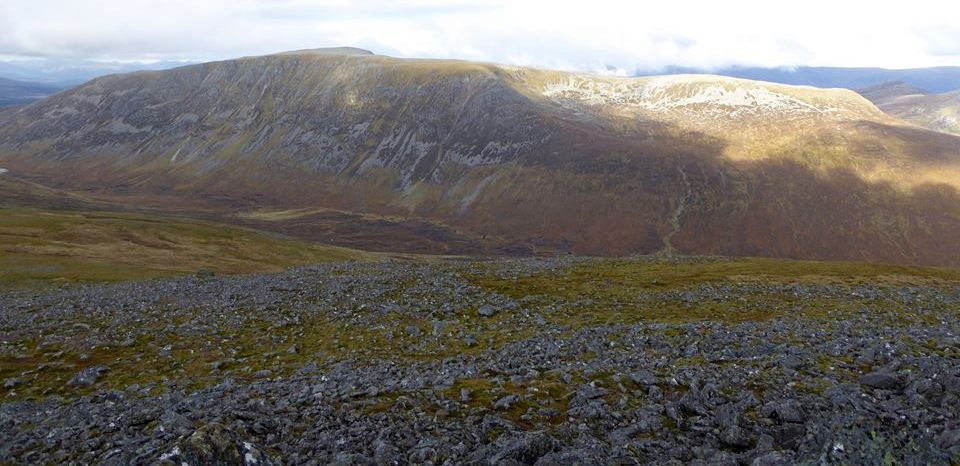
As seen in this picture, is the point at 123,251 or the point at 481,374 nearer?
the point at 481,374

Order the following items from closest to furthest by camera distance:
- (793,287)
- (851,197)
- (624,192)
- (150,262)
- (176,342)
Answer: (176,342) < (793,287) < (150,262) < (851,197) < (624,192)

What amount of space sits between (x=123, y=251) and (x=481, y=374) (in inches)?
3721

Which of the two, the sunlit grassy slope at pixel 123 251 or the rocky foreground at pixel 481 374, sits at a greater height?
the rocky foreground at pixel 481 374

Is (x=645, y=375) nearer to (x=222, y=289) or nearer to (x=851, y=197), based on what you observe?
(x=222, y=289)

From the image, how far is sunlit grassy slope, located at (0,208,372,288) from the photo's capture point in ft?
228

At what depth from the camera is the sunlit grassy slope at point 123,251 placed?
69.4 metres

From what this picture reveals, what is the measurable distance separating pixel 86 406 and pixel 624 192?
614ft

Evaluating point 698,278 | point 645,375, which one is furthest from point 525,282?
point 645,375

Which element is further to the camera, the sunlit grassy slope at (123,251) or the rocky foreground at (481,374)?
the sunlit grassy slope at (123,251)

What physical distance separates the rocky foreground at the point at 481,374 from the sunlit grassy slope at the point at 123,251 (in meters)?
21.8

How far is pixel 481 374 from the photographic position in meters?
23.6

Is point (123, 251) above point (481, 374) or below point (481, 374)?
below

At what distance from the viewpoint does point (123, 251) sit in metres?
95.9

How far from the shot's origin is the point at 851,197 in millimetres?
181125
